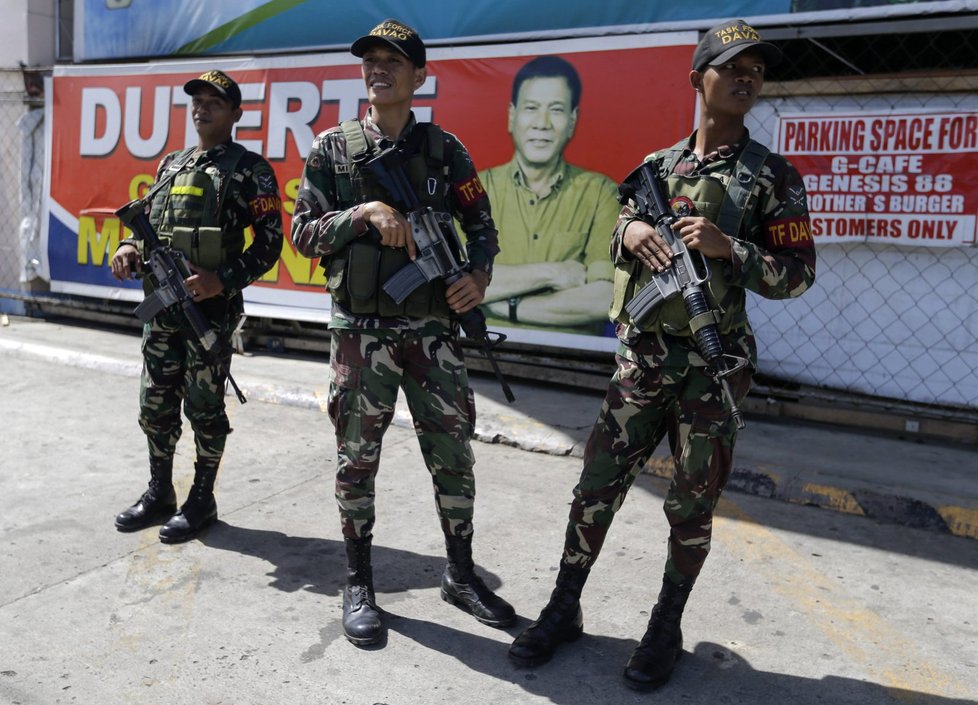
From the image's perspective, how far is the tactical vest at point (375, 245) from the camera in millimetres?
3092

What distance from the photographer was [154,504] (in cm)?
414

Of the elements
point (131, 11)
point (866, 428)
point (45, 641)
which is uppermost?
point (131, 11)

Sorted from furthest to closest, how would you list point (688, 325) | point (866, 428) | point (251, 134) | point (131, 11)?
point (131, 11), point (251, 134), point (866, 428), point (688, 325)

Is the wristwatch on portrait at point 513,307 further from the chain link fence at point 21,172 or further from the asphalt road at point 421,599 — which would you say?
the chain link fence at point 21,172

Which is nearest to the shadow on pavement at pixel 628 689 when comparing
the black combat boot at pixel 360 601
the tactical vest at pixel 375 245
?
the black combat boot at pixel 360 601

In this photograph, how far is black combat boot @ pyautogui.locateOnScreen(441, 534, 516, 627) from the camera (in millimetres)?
3244

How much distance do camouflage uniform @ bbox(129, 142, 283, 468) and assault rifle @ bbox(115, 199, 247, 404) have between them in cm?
7

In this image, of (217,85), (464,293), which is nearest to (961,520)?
(464,293)

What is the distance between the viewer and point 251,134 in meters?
7.44

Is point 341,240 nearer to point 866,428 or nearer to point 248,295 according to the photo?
point 866,428

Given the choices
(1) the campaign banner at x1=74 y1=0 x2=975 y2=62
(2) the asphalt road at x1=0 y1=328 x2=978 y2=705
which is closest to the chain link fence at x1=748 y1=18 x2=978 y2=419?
(1) the campaign banner at x1=74 y1=0 x2=975 y2=62

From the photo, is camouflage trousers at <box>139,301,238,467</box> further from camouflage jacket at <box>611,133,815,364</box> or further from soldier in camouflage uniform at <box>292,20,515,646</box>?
camouflage jacket at <box>611,133,815,364</box>

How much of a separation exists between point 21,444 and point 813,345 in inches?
184

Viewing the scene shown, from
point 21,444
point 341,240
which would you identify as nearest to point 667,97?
point 341,240
